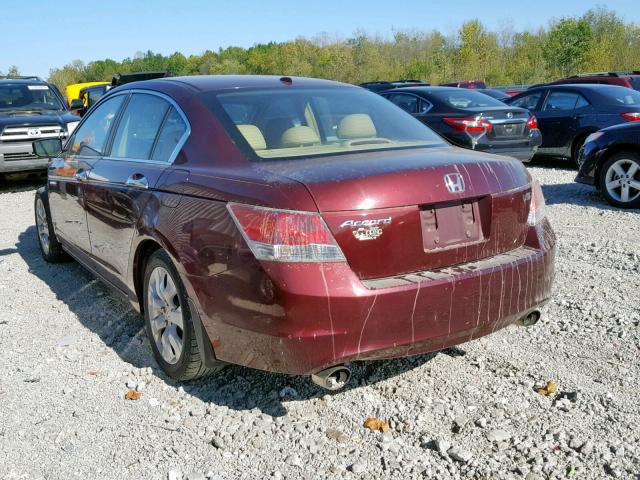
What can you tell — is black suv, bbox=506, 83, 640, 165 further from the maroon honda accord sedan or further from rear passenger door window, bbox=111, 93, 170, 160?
rear passenger door window, bbox=111, 93, 170, 160

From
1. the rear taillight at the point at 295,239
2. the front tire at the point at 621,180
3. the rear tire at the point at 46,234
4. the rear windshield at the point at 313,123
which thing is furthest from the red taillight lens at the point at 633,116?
the rear taillight at the point at 295,239

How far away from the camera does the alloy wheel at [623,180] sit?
805 centimetres

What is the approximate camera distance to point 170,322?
3.58 metres

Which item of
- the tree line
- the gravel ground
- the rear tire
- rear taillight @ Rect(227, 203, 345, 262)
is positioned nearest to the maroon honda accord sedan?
rear taillight @ Rect(227, 203, 345, 262)

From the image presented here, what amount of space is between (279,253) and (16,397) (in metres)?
1.83

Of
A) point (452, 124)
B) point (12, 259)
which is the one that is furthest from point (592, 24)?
point (12, 259)

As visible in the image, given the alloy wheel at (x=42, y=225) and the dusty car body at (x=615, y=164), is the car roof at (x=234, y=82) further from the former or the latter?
the dusty car body at (x=615, y=164)

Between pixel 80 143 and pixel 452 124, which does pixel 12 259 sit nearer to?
pixel 80 143

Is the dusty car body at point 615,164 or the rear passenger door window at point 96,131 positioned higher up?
the rear passenger door window at point 96,131

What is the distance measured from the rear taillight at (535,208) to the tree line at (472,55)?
66.8ft

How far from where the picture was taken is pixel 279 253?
277 centimetres

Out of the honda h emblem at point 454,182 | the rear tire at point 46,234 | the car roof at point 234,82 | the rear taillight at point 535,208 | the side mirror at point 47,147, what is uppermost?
the car roof at point 234,82

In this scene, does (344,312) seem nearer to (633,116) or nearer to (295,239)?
(295,239)

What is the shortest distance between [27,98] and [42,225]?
7.04 m
